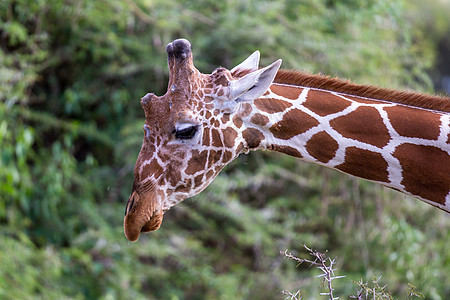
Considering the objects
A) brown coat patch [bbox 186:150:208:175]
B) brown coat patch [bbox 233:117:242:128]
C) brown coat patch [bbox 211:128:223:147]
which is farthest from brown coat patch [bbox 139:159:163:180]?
brown coat patch [bbox 233:117:242:128]

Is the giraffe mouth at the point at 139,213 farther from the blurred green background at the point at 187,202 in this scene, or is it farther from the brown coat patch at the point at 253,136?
the blurred green background at the point at 187,202

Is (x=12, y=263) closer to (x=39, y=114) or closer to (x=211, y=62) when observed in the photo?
(x=39, y=114)

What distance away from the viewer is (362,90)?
10.5 feet

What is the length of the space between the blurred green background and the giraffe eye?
278 cm

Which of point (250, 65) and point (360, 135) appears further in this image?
point (250, 65)

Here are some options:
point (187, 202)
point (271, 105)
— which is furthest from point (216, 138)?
point (187, 202)

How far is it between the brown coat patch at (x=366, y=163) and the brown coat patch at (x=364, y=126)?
0.19 ft

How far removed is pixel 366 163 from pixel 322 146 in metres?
0.22

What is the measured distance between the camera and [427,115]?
3016 mm

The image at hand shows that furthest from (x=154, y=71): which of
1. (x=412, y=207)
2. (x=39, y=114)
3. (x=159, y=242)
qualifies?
(x=412, y=207)

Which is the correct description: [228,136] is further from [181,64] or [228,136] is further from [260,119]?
[181,64]

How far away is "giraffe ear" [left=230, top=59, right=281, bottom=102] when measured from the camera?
302cm

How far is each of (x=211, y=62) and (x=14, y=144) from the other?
233cm

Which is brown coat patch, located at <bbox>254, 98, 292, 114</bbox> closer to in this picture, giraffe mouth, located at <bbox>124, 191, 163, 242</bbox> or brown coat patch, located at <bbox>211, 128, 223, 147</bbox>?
brown coat patch, located at <bbox>211, 128, 223, 147</bbox>
